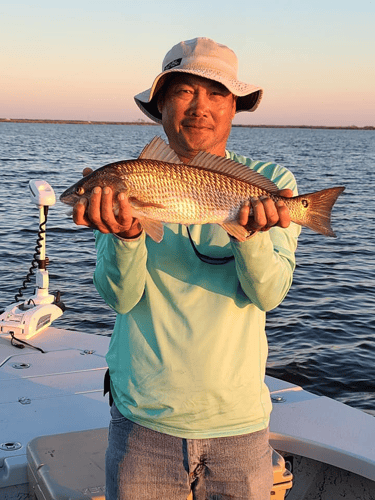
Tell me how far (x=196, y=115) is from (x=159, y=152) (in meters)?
0.24

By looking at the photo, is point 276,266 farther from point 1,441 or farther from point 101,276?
point 1,441

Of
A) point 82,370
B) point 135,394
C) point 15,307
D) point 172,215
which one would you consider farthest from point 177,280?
point 15,307

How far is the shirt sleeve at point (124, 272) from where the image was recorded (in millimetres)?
2777

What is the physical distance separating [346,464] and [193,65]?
289 centimetres

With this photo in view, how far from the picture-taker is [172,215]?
115 inches

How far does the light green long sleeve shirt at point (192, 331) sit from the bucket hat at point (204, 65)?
30.7 inches

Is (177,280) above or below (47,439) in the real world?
above

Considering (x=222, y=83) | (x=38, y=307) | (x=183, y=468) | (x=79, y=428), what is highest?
(x=222, y=83)

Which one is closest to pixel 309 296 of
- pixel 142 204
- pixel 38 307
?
pixel 38 307

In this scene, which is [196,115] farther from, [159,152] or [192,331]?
[192,331]

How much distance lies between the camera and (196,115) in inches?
119

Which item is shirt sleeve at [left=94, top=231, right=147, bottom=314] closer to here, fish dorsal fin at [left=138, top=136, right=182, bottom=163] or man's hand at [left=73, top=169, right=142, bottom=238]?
man's hand at [left=73, top=169, right=142, bottom=238]

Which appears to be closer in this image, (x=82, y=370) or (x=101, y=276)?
(x=101, y=276)

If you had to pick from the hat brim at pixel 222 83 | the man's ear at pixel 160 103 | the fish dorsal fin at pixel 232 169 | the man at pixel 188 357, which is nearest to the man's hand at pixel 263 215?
the man at pixel 188 357
